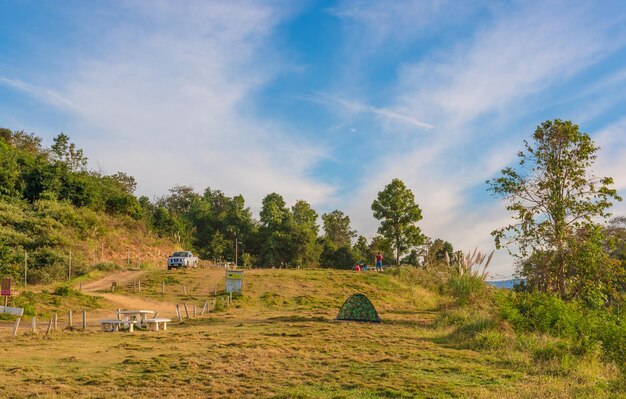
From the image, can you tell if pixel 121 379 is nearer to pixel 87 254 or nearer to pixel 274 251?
pixel 87 254

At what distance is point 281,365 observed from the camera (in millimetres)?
10070

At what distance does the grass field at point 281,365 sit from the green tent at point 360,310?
2.40 ft

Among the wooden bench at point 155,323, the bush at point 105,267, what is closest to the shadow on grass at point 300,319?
the wooden bench at point 155,323

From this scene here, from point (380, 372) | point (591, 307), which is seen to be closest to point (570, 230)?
point (591, 307)

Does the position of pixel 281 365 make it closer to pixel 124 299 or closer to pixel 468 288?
pixel 468 288

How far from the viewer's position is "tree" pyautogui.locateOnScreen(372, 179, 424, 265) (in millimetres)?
48750

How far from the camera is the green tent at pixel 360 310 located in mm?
17938

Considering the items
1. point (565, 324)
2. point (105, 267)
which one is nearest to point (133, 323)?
point (565, 324)

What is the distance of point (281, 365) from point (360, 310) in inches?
327

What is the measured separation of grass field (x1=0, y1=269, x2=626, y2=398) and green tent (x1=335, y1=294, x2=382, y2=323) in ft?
2.40

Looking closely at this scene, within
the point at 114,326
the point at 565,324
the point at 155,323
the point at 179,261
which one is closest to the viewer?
the point at 565,324

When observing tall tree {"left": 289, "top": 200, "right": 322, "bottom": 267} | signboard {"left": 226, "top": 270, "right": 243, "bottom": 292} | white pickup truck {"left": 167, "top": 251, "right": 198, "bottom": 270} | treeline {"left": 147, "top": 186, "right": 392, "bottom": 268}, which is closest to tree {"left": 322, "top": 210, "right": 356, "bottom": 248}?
treeline {"left": 147, "top": 186, "right": 392, "bottom": 268}

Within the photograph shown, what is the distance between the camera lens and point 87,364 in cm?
1034

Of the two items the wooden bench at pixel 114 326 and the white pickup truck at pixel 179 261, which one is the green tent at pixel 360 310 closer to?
the wooden bench at pixel 114 326
